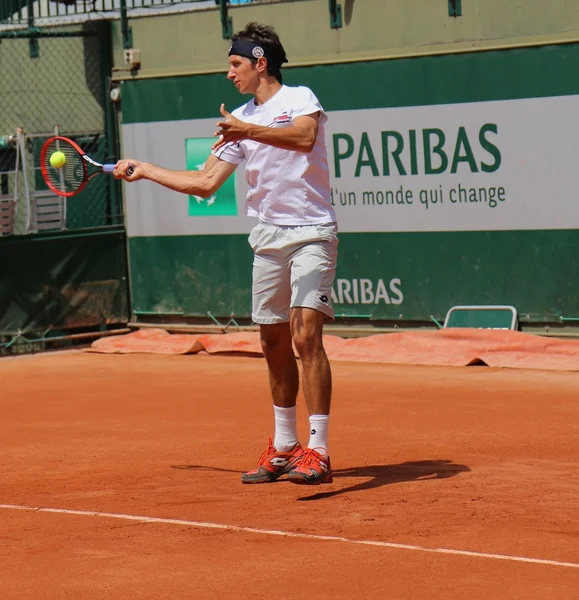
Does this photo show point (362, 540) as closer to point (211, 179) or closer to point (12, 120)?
point (211, 179)

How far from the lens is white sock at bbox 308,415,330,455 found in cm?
606

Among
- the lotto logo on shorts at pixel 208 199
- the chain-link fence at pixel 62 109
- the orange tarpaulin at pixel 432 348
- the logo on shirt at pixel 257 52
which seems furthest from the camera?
the chain-link fence at pixel 62 109

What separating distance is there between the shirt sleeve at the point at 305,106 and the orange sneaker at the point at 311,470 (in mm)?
1562

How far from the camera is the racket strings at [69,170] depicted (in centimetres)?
837

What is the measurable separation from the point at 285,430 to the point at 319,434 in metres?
0.33

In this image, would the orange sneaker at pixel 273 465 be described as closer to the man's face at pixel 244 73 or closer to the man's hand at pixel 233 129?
the man's hand at pixel 233 129

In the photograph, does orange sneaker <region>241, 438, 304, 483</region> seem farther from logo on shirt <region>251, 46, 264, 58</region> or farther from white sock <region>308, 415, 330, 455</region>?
logo on shirt <region>251, 46, 264, 58</region>

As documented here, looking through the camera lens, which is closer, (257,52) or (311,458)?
(311,458)

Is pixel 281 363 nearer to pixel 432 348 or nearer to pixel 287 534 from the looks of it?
pixel 287 534

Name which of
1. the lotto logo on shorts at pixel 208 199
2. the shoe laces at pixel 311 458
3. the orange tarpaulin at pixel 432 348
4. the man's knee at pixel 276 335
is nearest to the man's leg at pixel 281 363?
the man's knee at pixel 276 335

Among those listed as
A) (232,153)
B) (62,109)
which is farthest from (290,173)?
(62,109)

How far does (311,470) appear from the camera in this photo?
5.95 metres

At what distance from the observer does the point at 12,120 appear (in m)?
14.6

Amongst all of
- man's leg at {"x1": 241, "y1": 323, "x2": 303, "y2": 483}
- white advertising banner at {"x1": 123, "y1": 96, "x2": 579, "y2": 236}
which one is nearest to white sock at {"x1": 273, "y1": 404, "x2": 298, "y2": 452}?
man's leg at {"x1": 241, "y1": 323, "x2": 303, "y2": 483}
